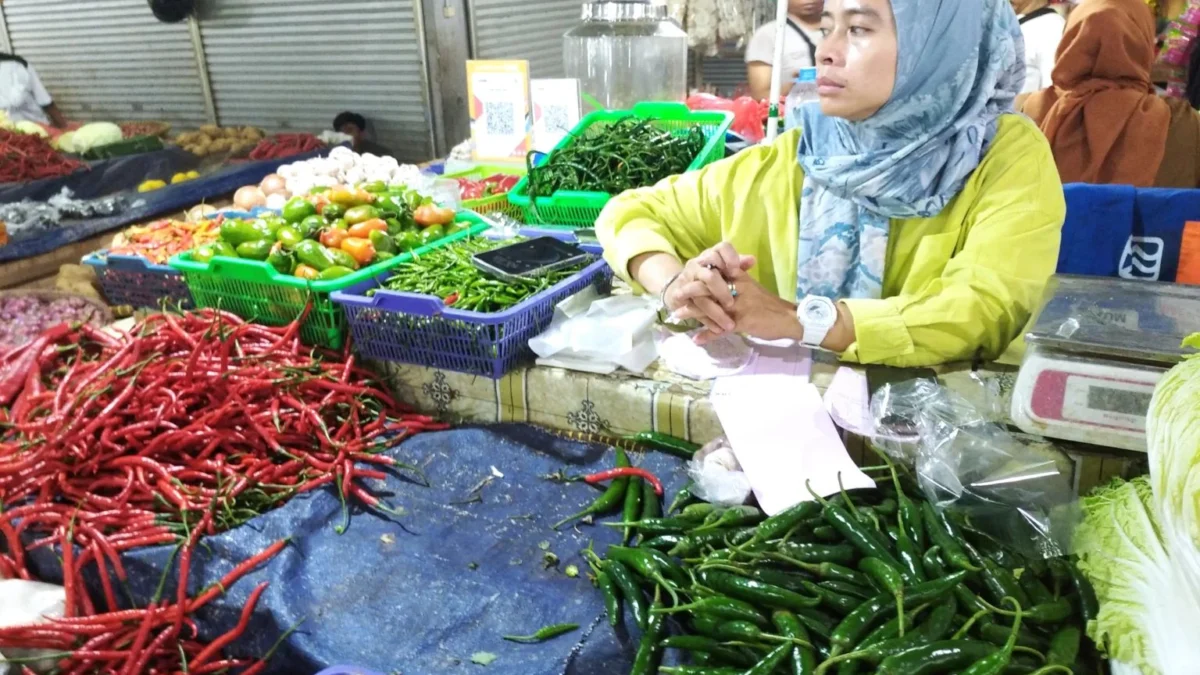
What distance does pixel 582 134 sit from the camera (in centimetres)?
→ 418

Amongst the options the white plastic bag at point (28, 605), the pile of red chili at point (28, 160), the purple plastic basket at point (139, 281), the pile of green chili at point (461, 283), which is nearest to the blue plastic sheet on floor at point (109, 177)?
the pile of red chili at point (28, 160)

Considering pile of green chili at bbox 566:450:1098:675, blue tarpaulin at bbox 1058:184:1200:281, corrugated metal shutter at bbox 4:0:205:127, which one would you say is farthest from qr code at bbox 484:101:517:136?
corrugated metal shutter at bbox 4:0:205:127

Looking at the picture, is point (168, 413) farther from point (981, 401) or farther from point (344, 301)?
point (981, 401)

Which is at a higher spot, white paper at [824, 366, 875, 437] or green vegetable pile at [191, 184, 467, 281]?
green vegetable pile at [191, 184, 467, 281]

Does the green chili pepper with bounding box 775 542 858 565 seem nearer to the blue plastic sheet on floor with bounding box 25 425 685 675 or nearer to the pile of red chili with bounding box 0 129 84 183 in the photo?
the blue plastic sheet on floor with bounding box 25 425 685 675

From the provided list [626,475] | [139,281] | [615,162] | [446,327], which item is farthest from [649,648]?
[139,281]

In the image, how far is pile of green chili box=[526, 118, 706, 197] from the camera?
3.62m

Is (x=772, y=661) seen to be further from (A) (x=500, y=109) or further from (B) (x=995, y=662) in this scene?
(A) (x=500, y=109)

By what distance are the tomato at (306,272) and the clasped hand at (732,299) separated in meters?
1.38

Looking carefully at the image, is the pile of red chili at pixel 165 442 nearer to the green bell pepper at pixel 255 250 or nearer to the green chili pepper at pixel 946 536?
the green bell pepper at pixel 255 250

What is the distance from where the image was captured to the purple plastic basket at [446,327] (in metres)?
2.47

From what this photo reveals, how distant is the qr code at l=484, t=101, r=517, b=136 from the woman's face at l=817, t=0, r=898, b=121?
264 cm

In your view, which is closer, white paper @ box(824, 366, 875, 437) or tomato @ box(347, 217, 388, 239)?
white paper @ box(824, 366, 875, 437)

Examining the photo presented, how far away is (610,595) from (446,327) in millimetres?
1073
